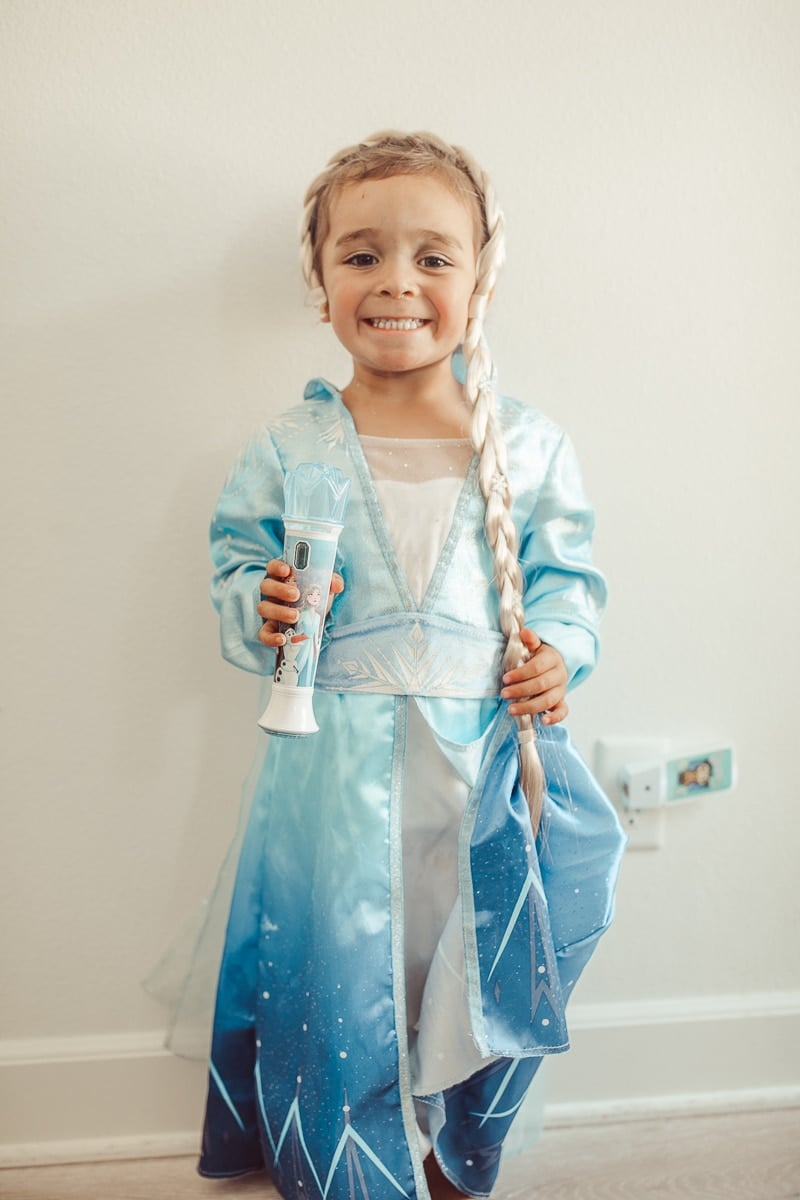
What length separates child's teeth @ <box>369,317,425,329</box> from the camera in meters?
0.99

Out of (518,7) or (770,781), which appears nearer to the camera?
(518,7)

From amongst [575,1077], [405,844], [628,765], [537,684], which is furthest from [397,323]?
[575,1077]

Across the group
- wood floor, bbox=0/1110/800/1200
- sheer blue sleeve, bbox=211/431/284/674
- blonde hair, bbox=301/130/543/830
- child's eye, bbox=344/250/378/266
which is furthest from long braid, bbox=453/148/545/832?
wood floor, bbox=0/1110/800/1200

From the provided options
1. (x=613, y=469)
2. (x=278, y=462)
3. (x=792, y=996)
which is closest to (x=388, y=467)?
(x=278, y=462)

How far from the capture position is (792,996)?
4.36 ft

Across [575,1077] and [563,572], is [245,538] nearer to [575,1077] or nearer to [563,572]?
[563,572]

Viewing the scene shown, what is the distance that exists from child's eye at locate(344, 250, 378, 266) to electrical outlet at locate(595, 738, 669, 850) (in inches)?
25.6

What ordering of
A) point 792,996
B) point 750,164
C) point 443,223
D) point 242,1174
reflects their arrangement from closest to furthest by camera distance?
1. point 443,223
2. point 242,1174
3. point 750,164
4. point 792,996

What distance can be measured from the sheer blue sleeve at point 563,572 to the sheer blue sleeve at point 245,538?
0.27 meters

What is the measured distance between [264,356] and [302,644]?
43 cm

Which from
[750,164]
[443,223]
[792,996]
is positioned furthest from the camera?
[792,996]

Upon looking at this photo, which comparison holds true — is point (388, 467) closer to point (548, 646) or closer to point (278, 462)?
point (278, 462)

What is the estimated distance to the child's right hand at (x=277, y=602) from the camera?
2.96 ft

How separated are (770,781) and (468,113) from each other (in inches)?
36.3
